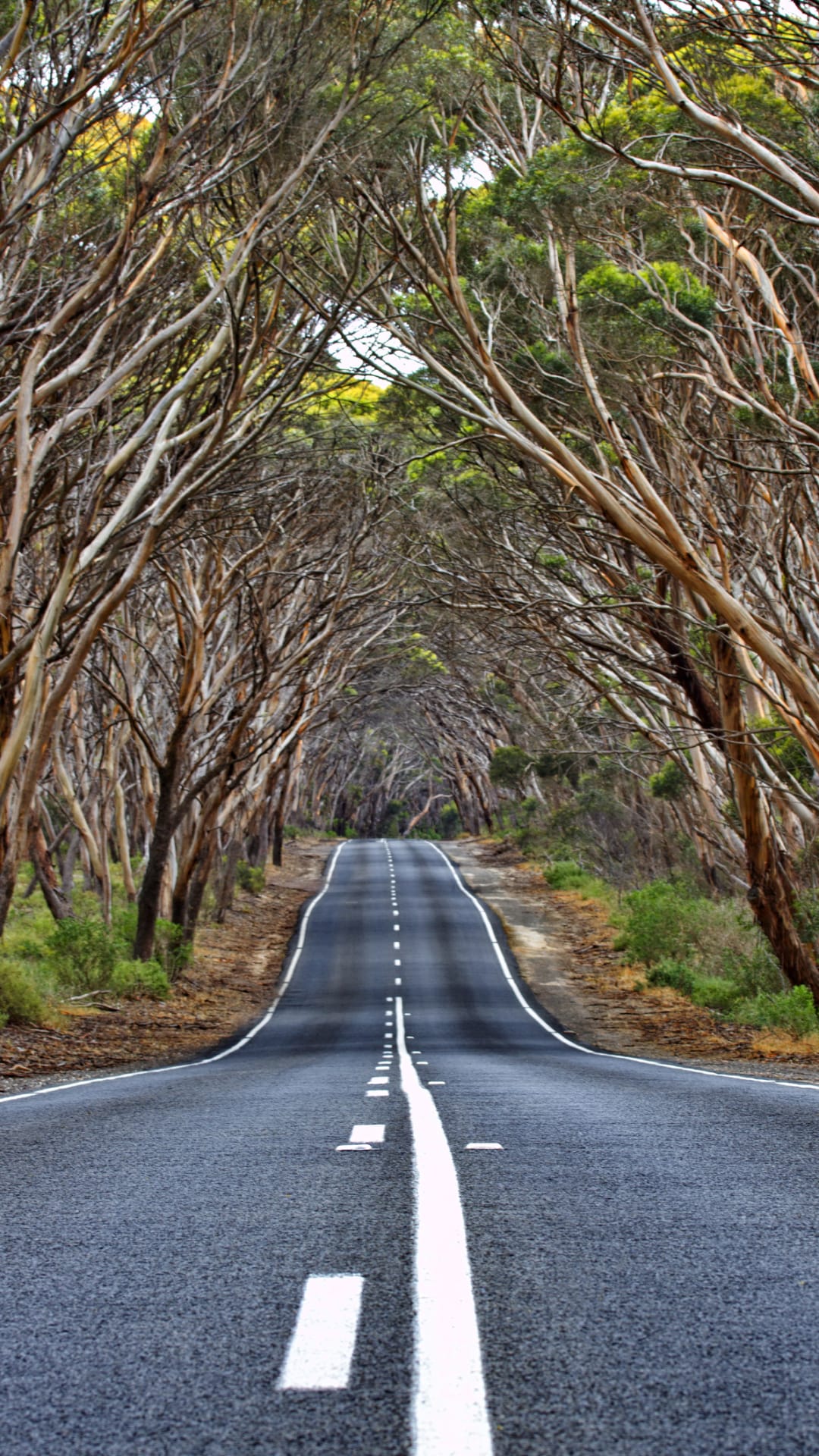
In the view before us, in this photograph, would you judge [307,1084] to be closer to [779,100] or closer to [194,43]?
[194,43]

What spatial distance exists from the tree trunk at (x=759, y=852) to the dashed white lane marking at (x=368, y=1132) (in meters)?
9.02

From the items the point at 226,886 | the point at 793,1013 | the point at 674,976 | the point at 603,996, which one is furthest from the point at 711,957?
the point at 226,886

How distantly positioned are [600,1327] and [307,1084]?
7.65 meters

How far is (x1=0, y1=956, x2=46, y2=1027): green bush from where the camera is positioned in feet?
52.4

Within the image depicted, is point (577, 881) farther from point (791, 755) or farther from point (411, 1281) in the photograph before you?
point (411, 1281)

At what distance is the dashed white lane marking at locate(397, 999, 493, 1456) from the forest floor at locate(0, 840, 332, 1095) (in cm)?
807

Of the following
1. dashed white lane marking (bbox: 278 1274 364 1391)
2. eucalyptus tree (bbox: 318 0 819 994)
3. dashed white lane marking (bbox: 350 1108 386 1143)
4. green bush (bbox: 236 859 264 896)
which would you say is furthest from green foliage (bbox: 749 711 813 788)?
green bush (bbox: 236 859 264 896)

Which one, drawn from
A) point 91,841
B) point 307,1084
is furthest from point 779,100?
point 91,841

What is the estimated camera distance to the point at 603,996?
27.0 meters

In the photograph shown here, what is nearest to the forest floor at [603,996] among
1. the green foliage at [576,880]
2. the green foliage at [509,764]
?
the green foliage at [576,880]

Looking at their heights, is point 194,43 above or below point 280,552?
above

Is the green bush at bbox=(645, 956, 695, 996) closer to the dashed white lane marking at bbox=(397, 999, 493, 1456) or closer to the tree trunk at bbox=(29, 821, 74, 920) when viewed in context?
the tree trunk at bbox=(29, 821, 74, 920)

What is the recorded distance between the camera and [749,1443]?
2.33m

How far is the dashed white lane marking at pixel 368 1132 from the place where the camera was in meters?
6.06
